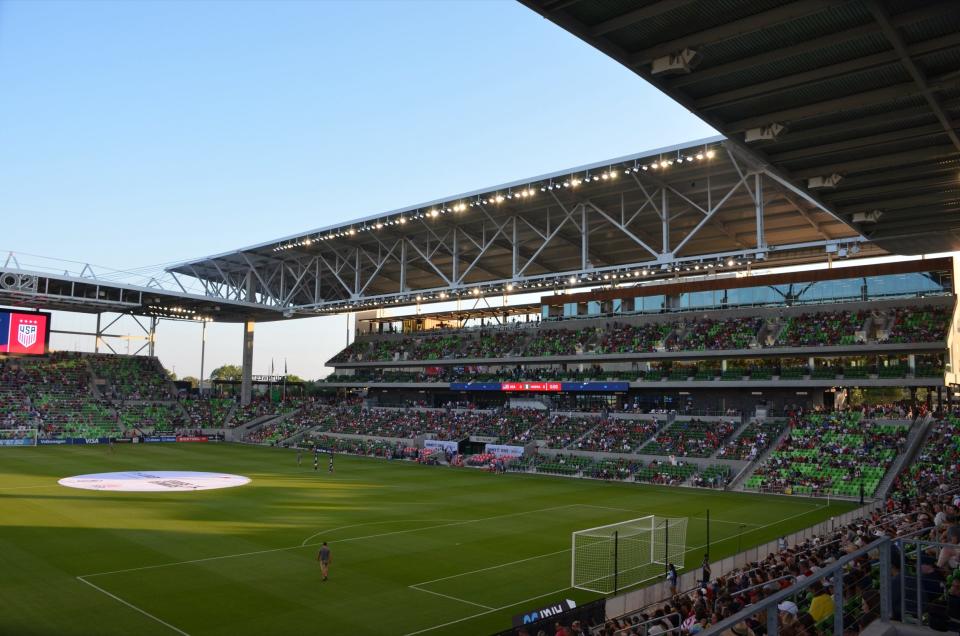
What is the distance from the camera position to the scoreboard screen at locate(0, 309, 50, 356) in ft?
221

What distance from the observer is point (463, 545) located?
27.6 meters

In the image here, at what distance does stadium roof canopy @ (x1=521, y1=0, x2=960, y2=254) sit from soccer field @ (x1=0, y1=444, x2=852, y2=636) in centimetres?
1352

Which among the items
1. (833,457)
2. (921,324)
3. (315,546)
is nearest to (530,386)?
(833,457)

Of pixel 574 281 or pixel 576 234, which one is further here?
pixel 576 234

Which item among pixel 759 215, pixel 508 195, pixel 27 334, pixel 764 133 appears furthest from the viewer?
pixel 27 334

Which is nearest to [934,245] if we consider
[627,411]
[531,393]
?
[627,411]

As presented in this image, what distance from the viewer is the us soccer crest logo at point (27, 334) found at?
68062 millimetres

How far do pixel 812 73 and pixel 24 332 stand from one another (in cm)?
7524

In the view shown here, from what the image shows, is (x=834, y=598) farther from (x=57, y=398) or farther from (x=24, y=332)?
(x=57, y=398)

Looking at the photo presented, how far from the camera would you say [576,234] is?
63.0 meters

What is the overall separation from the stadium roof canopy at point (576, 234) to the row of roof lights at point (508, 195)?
93 mm

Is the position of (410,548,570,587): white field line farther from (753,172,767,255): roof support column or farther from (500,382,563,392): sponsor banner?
(500,382,563,392): sponsor banner

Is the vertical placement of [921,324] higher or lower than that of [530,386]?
higher

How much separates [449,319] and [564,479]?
44796 mm
